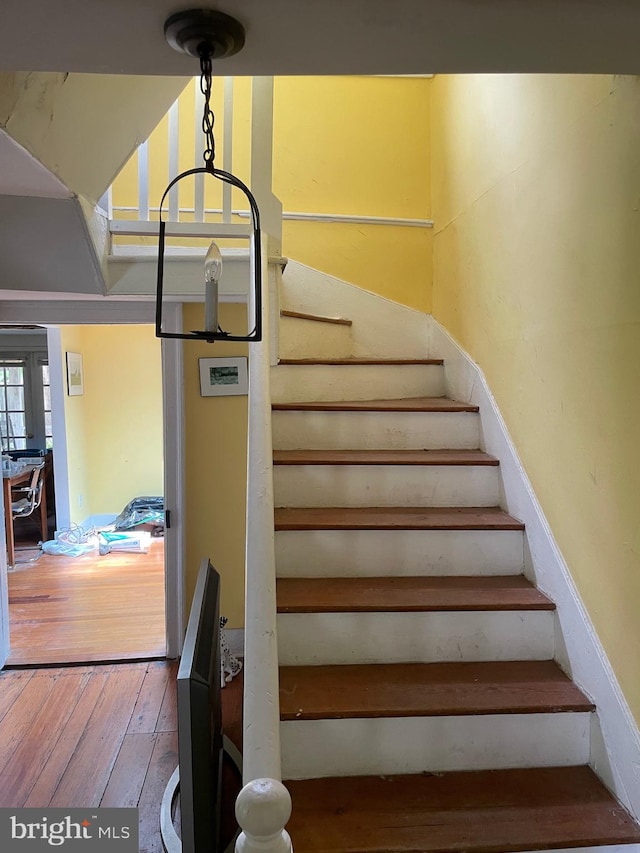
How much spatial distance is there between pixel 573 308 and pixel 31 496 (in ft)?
16.5

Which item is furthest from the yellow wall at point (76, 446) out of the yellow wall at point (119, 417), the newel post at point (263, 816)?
the newel post at point (263, 816)

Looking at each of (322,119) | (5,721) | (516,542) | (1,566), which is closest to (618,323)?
(516,542)

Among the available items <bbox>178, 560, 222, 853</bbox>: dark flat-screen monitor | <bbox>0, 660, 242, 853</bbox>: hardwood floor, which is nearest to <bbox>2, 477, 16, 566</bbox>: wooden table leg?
<bbox>0, 660, 242, 853</bbox>: hardwood floor

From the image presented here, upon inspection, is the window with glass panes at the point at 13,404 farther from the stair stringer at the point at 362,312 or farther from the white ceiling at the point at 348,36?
the white ceiling at the point at 348,36

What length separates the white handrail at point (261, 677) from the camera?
782 millimetres

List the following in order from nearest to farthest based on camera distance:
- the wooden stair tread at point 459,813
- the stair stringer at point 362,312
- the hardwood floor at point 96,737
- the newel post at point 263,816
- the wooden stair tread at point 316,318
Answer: the newel post at point 263,816 < the wooden stair tread at point 459,813 < the hardwood floor at point 96,737 < the wooden stair tread at point 316,318 < the stair stringer at point 362,312

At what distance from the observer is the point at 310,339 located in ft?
9.66

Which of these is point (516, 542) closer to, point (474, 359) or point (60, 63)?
point (474, 359)

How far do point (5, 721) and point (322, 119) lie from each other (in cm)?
351

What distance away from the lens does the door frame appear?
9.70 ft

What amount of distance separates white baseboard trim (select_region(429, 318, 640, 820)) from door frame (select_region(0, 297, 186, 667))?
5.09 feet

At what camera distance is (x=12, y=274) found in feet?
7.37

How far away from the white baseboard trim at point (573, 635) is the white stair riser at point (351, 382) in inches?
19.0

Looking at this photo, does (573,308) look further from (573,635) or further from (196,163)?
(196,163)
